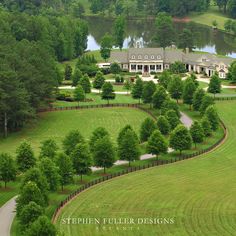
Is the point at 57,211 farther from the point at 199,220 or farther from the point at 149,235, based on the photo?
the point at 199,220

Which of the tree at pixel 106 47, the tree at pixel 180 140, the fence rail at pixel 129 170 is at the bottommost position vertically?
the fence rail at pixel 129 170

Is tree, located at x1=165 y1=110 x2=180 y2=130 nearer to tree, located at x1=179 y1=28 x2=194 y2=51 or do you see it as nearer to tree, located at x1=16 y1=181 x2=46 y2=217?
tree, located at x1=16 y1=181 x2=46 y2=217

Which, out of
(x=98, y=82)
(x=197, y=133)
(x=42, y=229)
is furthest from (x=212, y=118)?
(x=42, y=229)

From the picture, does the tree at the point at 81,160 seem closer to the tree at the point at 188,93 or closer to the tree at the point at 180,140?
the tree at the point at 180,140

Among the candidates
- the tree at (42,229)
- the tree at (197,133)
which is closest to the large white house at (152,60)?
the tree at (197,133)

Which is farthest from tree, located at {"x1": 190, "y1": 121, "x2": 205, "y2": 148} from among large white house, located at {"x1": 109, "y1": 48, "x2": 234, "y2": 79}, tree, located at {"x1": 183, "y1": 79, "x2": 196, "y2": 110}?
large white house, located at {"x1": 109, "y1": 48, "x2": 234, "y2": 79}
